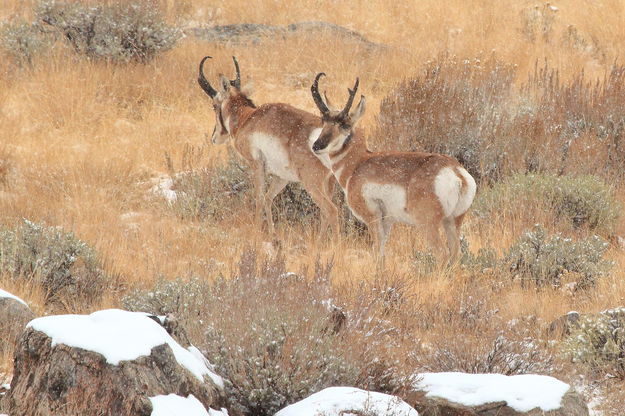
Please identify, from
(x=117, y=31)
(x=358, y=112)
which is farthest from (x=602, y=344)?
(x=117, y=31)

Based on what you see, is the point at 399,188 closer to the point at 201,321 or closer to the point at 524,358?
the point at 524,358

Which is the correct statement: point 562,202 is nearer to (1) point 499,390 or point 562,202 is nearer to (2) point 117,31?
(1) point 499,390

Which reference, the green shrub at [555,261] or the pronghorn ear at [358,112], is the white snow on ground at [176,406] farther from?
the pronghorn ear at [358,112]

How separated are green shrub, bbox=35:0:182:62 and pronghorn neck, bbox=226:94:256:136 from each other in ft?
12.8

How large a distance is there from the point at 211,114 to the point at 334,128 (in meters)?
4.51

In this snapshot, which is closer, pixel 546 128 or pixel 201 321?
pixel 201 321

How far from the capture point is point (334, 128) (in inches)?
322

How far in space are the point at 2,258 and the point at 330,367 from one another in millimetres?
3142

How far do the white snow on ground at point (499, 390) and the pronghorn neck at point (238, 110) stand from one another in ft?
16.7

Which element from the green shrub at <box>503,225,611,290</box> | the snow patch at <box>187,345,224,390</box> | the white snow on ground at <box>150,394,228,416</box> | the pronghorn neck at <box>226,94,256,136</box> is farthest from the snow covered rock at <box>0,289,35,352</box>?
the pronghorn neck at <box>226,94,256,136</box>

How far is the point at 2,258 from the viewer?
6926 millimetres

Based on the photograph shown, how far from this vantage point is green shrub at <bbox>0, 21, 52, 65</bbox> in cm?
1318

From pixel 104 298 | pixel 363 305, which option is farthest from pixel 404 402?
pixel 104 298

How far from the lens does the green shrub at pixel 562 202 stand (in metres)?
9.06
